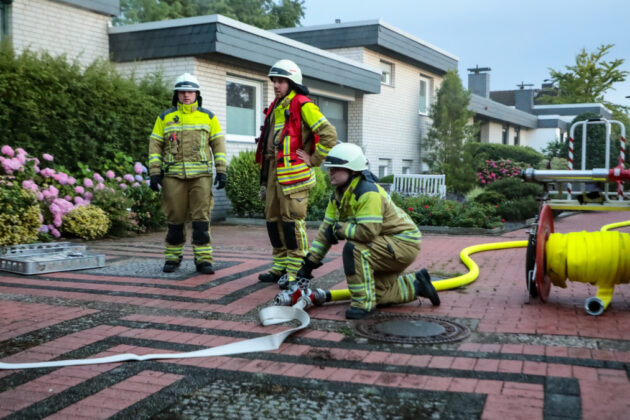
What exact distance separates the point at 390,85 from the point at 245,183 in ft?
32.7

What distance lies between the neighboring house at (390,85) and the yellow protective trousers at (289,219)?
13927 mm

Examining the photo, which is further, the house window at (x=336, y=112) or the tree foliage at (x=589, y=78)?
the tree foliage at (x=589, y=78)

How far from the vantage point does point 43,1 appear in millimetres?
13664

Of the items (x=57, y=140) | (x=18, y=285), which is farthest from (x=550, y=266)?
(x=57, y=140)

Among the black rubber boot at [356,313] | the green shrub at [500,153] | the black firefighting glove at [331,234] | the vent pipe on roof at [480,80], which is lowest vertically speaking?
the black rubber boot at [356,313]

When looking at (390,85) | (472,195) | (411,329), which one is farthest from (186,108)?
(390,85)

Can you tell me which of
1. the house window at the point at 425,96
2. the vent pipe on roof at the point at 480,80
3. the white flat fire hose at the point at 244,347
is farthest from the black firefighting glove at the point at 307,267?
the vent pipe on roof at the point at 480,80

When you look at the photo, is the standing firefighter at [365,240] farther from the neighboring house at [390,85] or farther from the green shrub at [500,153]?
the green shrub at [500,153]

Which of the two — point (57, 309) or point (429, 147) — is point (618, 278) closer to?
point (57, 309)

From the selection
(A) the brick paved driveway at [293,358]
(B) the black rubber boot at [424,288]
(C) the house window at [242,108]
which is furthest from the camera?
(C) the house window at [242,108]

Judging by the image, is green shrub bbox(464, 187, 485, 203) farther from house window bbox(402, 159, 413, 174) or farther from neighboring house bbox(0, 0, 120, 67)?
neighboring house bbox(0, 0, 120, 67)

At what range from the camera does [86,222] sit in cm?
1002

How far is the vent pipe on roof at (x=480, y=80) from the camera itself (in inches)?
1499

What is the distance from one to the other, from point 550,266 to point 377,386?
249 centimetres
